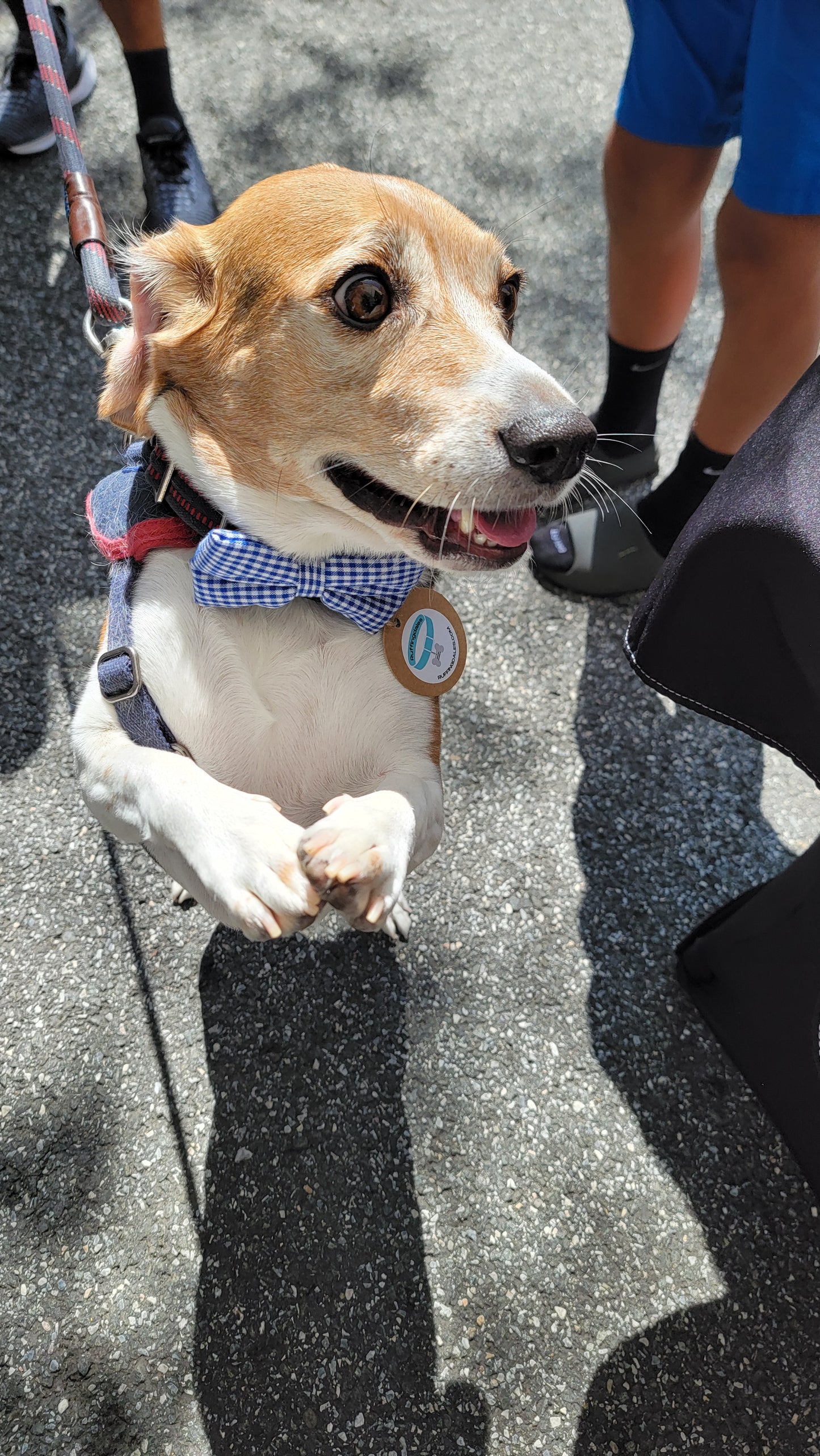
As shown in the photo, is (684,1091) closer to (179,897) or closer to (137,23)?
(179,897)

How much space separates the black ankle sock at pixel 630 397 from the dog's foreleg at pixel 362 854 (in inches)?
75.1

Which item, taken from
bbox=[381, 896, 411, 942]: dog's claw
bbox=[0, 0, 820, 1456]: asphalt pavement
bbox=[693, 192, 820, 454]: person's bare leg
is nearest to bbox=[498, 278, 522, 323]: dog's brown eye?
bbox=[693, 192, 820, 454]: person's bare leg

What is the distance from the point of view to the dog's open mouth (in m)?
1.44

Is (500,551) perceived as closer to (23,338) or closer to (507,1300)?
(507,1300)

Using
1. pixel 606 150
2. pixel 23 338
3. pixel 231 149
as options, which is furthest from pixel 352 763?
pixel 231 149

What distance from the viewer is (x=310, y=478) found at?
4.83 feet

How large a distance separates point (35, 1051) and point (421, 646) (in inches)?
53.1

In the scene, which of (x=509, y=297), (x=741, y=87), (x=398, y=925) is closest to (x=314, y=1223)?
(x=398, y=925)

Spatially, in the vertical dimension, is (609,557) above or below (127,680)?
below

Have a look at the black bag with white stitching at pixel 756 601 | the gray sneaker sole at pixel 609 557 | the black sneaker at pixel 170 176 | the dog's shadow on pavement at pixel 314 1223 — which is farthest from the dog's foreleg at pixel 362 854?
the black sneaker at pixel 170 176

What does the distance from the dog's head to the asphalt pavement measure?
1.20 metres

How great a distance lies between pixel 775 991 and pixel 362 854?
4.28 feet

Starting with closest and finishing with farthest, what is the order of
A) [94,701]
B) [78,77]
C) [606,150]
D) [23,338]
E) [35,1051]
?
[94,701] < [35,1051] < [606,150] < [23,338] < [78,77]

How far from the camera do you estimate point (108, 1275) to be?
5.98ft
